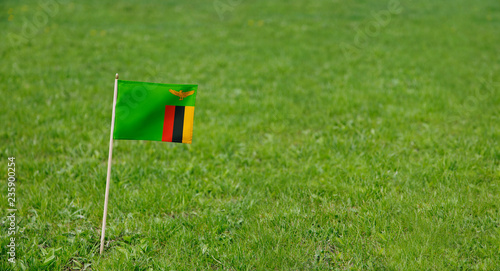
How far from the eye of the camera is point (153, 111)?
3691mm

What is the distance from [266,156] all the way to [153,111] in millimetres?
2227

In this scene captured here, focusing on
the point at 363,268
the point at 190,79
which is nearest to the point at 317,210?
the point at 363,268

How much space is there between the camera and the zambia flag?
3.62 m

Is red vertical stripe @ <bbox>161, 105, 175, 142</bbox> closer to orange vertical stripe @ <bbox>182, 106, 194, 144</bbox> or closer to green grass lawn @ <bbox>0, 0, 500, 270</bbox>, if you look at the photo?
orange vertical stripe @ <bbox>182, 106, 194, 144</bbox>

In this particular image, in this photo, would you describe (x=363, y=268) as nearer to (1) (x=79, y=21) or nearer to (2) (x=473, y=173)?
(2) (x=473, y=173)

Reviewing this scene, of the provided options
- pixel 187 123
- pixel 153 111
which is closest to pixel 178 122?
pixel 187 123

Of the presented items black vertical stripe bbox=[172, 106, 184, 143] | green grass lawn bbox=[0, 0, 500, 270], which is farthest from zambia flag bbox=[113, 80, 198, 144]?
green grass lawn bbox=[0, 0, 500, 270]

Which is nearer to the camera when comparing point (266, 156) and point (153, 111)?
point (153, 111)

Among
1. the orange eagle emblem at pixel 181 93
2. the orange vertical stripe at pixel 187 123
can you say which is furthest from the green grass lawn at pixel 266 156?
the orange eagle emblem at pixel 181 93

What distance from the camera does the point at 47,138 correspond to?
19.6 ft

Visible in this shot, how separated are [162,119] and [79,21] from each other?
1165 cm

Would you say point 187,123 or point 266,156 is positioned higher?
point 187,123

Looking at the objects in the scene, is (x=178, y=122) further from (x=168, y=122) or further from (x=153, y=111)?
(x=153, y=111)

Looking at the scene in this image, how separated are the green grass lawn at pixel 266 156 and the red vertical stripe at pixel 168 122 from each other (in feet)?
3.08
